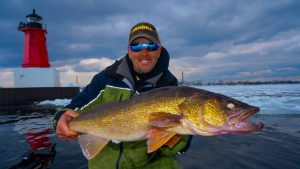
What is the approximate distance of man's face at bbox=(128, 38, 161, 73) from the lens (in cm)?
378

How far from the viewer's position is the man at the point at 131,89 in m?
3.49

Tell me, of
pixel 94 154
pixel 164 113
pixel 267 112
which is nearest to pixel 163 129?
pixel 164 113

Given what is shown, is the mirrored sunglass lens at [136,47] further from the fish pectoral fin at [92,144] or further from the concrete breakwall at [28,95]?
the concrete breakwall at [28,95]

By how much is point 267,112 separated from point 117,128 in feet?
47.3

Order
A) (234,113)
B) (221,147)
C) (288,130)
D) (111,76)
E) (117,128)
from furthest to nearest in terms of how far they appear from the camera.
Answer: (288,130)
(221,147)
(111,76)
(117,128)
(234,113)

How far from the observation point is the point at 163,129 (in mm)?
2900

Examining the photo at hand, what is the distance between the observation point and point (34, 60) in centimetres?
3023

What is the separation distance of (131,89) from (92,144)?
0.91m

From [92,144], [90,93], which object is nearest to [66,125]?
[92,144]

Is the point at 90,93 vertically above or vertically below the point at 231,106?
above

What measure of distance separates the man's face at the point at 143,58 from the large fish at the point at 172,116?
2.67 ft

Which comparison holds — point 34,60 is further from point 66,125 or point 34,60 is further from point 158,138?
point 158,138

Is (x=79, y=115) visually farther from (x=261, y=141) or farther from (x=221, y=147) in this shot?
(x=261, y=141)

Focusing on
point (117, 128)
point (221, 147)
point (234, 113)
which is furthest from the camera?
point (221, 147)
